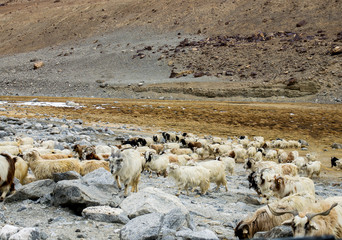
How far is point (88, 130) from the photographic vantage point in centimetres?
1984

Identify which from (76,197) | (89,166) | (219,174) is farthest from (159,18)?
(76,197)

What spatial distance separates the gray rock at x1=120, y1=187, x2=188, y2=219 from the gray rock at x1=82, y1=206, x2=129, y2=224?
0.59 feet

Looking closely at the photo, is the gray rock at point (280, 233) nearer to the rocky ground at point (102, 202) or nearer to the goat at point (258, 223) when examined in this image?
the goat at point (258, 223)

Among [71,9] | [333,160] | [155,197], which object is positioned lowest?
[333,160]

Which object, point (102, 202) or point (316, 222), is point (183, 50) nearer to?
point (102, 202)

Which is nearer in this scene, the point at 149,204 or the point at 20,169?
the point at 149,204

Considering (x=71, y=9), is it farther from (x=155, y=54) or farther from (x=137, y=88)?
(x=137, y=88)

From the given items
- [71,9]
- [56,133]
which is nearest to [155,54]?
[71,9]

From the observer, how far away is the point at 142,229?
4.64m

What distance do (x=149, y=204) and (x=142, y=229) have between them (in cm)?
112

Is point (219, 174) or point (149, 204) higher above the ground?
point (149, 204)

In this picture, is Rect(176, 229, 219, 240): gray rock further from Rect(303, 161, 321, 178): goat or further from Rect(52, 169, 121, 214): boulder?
Rect(303, 161, 321, 178): goat

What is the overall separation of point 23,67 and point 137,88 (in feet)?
110

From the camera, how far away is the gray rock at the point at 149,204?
5.68m
